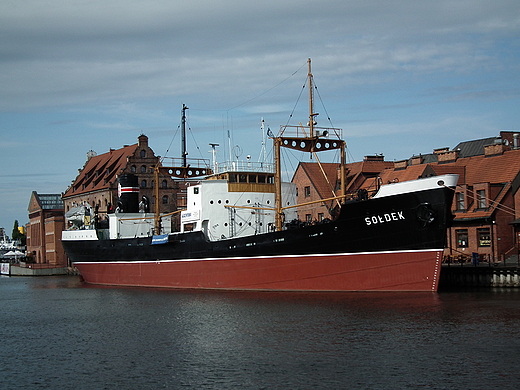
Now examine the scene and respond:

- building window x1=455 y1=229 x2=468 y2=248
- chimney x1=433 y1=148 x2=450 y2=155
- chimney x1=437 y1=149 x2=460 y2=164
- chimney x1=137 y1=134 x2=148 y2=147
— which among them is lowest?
building window x1=455 y1=229 x2=468 y2=248

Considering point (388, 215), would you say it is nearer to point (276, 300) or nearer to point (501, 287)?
point (276, 300)

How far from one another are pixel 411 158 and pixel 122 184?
21.7 meters

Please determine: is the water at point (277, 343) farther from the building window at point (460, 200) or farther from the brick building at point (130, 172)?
the brick building at point (130, 172)

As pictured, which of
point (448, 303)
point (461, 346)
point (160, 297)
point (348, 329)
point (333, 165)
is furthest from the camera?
point (333, 165)

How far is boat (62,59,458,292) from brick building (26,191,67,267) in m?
34.2

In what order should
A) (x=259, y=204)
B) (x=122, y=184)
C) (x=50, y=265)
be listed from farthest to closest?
(x=50, y=265) → (x=122, y=184) → (x=259, y=204)

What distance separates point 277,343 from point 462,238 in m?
22.7

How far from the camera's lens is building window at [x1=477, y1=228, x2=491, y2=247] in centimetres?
3810

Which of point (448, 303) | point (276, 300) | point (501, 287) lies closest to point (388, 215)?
point (448, 303)

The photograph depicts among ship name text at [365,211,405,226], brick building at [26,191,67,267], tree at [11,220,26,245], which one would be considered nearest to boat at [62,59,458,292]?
ship name text at [365,211,405,226]

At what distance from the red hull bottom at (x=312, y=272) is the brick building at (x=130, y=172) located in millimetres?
28591

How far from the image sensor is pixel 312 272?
1213 inches

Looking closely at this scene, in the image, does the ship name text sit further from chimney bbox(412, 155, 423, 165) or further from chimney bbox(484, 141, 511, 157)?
chimney bbox(412, 155, 423, 165)

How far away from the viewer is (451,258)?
3869 centimetres
